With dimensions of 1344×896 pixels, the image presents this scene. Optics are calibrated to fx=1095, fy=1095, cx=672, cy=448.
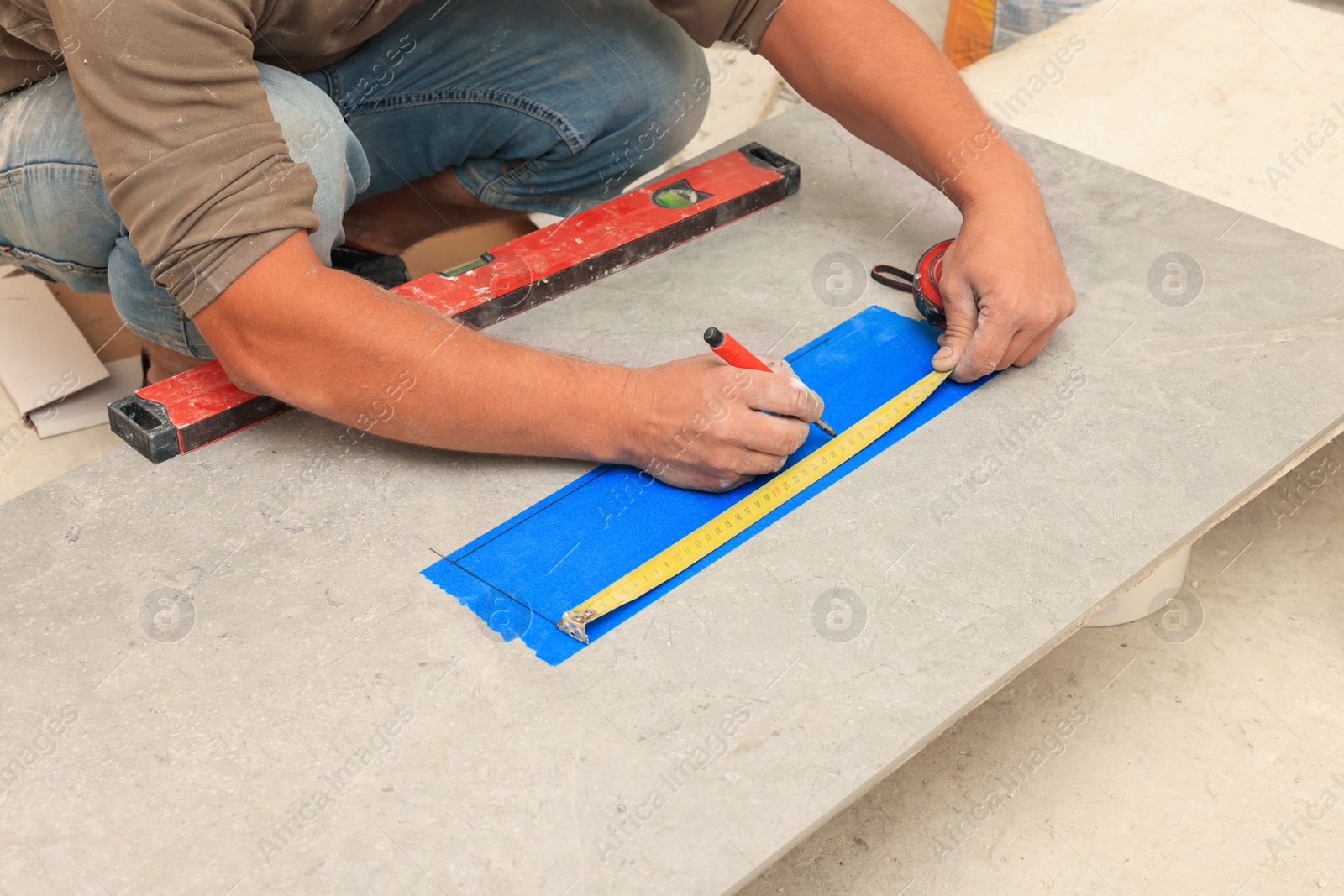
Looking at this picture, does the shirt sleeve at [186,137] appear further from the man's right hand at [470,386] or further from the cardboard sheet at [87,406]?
the cardboard sheet at [87,406]

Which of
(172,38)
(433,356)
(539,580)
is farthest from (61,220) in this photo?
(539,580)

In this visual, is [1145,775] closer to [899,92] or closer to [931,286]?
[931,286]

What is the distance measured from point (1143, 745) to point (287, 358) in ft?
4.87

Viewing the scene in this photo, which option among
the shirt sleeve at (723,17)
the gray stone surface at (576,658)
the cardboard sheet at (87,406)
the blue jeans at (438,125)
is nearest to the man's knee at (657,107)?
the blue jeans at (438,125)

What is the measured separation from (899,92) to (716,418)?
773 millimetres

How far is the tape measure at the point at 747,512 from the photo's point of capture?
1437mm

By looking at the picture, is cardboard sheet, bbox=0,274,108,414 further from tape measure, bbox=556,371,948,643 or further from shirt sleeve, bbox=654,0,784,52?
tape measure, bbox=556,371,948,643

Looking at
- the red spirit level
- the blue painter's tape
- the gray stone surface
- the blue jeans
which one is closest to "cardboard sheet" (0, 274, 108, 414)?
the blue jeans

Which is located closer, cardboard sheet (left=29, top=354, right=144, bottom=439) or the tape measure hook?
the tape measure hook

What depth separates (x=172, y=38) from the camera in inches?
53.1

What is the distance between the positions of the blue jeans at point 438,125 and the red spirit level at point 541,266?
0.61 feet

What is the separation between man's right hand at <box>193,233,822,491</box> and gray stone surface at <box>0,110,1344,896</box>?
115 millimetres

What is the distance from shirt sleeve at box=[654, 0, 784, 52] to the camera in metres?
1.96

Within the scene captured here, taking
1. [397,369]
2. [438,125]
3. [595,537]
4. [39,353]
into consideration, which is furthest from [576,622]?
[39,353]
